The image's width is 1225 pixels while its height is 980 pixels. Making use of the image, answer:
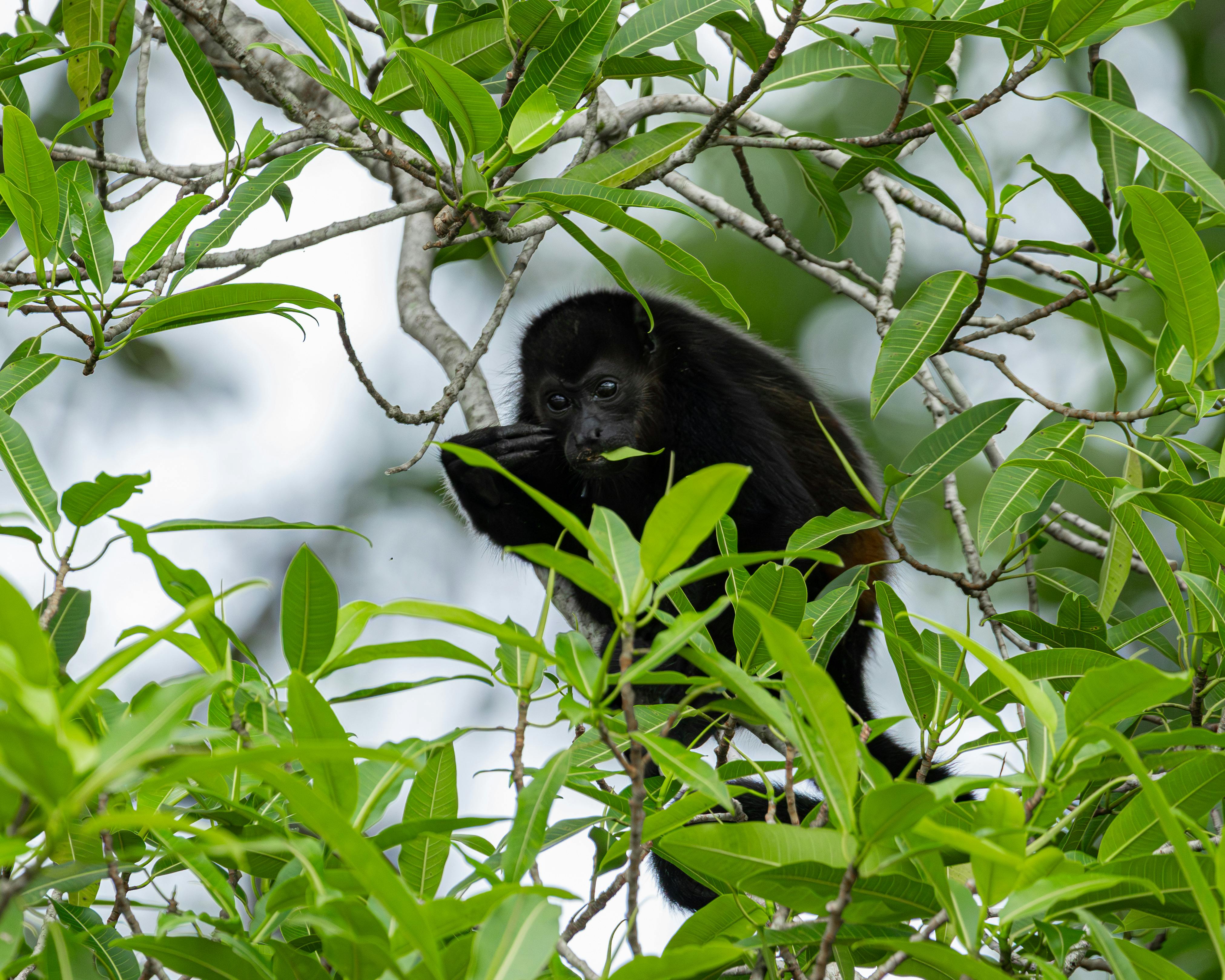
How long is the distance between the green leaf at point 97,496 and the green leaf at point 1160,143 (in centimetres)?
189

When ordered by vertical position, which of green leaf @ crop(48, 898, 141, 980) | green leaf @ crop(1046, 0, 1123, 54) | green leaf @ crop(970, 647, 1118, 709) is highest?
green leaf @ crop(1046, 0, 1123, 54)

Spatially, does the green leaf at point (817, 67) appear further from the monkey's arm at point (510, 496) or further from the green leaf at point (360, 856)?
the green leaf at point (360, 856)

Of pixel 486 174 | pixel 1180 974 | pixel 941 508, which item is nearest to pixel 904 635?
pixel 1180 974

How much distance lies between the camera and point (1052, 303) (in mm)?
A: 2648

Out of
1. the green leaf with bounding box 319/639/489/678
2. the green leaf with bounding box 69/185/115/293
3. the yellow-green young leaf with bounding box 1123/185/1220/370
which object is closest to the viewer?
the green leaf with bounding box 319/639/489/678

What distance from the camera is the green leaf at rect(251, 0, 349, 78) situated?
187cm

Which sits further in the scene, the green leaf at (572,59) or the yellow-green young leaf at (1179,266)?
the green leaf at (572,59)

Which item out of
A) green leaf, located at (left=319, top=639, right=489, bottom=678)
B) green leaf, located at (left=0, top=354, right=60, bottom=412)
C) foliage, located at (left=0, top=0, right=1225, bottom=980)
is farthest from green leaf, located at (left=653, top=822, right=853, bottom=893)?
green leaf, located at (left=0, top=354, right=60, bottom=412)

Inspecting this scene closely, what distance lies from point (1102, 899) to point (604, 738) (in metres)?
0.63

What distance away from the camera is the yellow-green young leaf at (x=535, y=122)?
1876 mm

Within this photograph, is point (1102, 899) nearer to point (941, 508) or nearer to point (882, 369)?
point (882, 369)

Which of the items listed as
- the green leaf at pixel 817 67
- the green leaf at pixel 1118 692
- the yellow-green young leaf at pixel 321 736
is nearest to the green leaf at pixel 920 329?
the green leaf at pixel 817 67

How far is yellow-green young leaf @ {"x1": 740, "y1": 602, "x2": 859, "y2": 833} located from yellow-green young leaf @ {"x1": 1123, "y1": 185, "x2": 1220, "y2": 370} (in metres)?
1.23

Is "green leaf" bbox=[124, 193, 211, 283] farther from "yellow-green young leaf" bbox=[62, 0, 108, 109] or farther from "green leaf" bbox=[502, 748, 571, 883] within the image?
"green leaf" bbox=[502, 748, 571, 883]
